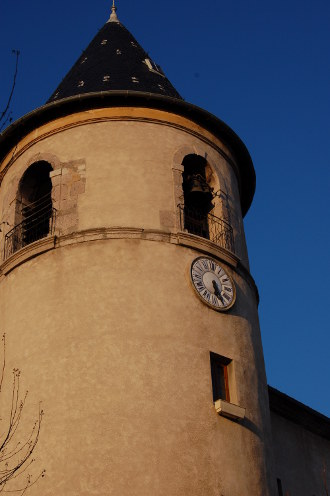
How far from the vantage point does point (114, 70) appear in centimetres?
2192

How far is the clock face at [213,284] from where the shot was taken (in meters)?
17.6

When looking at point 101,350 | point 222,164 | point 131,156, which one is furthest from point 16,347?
point 222,164

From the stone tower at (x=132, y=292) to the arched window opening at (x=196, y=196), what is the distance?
0.12 feet

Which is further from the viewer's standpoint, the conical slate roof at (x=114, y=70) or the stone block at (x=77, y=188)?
the conical slate roof at (x=114, y=70)

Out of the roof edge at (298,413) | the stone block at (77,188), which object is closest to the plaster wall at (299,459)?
the roof edge at (298,413)

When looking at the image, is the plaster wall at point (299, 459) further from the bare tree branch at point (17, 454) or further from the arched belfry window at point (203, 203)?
the bare tree branch at point (17, 454)

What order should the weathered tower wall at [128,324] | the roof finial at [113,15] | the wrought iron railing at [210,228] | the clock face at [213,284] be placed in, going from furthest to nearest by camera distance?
the roof finial at [113,15]
the wrought iron railing at [210,228]
the clock face at [213,284]
the weathered tower wall at [128,324]

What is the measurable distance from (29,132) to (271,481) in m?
9.63

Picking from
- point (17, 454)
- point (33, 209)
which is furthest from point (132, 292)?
point (33, 209)

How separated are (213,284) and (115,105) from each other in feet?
16.4

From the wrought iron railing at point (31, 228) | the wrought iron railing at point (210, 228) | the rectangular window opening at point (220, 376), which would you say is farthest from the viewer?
the wrought iron railing at point (210, 228)

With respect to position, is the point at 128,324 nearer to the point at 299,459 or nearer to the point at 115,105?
the point at 115,105

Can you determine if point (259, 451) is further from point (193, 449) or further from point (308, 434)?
point (308, 434)

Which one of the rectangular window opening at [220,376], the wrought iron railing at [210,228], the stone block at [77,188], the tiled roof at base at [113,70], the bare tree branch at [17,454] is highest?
the tiled roof at base at [113,70]
